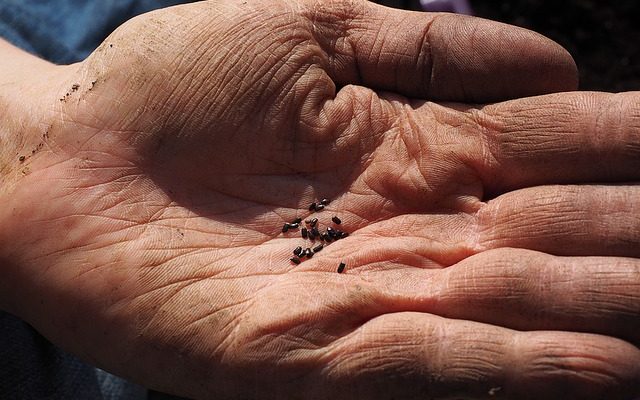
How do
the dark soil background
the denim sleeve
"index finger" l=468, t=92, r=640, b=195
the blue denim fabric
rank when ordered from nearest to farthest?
"index finger" l=468, t=92, r=640, b=195 → the blue denim fabric → the denim sleeve → the dark soil background

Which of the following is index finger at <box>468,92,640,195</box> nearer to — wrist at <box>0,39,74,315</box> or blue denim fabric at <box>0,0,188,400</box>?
wrist at <box>0,39,74,315</box>

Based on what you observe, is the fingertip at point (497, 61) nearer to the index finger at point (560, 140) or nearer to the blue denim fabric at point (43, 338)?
the index finger at point (560, 140)

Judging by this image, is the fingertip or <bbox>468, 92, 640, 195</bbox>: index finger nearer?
<bbox>468, 92, 640, 195</bbox>: index finger

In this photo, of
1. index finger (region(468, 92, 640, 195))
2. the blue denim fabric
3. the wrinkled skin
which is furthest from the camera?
the blue denim fabric

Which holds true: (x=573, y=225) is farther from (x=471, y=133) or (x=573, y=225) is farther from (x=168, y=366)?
(x=168, y=366)

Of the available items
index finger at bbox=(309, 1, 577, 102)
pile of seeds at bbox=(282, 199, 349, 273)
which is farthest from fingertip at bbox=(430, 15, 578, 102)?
pile of seeds at bbox=(282, 199, 349, 273)

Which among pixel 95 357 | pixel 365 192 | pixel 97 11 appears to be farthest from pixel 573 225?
pixel 97 11
